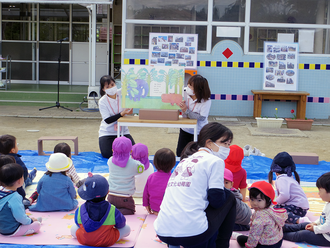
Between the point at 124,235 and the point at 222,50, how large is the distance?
6580mm

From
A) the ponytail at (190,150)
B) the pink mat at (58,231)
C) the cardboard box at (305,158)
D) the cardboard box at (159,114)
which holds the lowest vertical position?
the pink mat at (58,231)

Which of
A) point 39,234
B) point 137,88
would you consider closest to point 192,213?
point 39,234

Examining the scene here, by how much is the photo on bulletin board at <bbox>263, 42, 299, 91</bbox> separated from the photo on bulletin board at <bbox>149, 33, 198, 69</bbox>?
5.21ft

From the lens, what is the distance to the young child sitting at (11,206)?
9.21 ft

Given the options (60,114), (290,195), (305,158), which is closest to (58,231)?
(290,195)

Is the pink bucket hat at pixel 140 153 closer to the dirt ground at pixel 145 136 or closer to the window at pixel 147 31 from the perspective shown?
the dirt ground at pixel 145 136

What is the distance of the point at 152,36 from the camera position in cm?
870

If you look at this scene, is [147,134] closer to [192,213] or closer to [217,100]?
[217,100]

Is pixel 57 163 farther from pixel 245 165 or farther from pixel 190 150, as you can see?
pixel 245 165

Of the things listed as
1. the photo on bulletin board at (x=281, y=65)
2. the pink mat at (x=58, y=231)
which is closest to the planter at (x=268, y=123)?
the photo on bulletin board at (x=281, y=65)

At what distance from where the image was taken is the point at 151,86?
16.9 ft

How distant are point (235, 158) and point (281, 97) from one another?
549 cm

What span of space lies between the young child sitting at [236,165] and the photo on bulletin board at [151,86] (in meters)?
1.79

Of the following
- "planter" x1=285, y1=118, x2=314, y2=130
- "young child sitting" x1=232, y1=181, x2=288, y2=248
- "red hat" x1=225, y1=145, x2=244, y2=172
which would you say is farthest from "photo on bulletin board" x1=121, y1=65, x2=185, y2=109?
"planter" x1=285, y1=118, x2=314, y2=130
